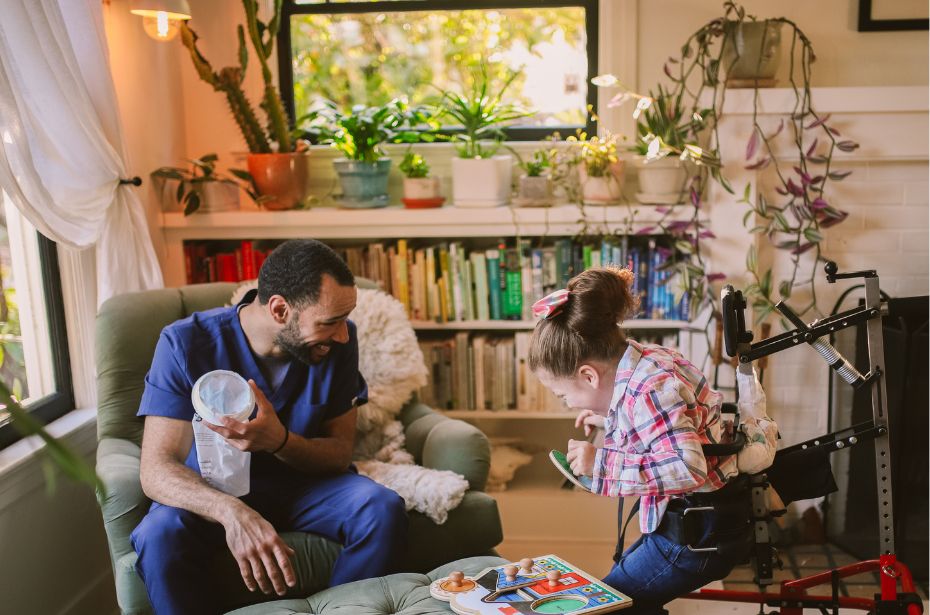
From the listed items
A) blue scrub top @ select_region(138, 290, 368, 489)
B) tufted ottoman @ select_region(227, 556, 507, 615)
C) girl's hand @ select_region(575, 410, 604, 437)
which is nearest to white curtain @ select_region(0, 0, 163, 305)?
blue scrub top @ select_region(138, 290, 368, 489)

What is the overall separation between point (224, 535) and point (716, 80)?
6.37 ft

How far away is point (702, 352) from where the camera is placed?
115 inches

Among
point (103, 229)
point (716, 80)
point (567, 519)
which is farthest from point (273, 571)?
point (716, 80)

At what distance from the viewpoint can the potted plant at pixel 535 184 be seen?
294 cm

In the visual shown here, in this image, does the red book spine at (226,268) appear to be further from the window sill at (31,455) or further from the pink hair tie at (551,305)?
the pink hair tie at (551,305)

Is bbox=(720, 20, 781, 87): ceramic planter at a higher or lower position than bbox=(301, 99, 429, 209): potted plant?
higher

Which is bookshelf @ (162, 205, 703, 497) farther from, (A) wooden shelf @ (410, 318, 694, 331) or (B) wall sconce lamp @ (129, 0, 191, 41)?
(B) wall sconce lamp @ (129, 0, 191, 41)

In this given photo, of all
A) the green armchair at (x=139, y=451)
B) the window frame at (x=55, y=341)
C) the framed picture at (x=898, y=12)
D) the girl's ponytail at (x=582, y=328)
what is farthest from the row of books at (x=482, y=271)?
the girl's ponytail at (x=582, y=328)

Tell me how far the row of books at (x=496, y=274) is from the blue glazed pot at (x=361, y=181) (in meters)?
A: 0.16

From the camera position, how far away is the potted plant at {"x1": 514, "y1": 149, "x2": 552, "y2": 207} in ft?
9.64

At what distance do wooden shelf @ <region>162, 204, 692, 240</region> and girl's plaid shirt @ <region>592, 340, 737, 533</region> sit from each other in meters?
1.23

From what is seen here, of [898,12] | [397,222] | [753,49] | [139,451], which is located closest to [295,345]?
[139,451]

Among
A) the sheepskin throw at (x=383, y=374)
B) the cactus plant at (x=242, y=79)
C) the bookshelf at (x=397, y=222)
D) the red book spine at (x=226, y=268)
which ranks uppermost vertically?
the cactus plant at (x=242, y=79)

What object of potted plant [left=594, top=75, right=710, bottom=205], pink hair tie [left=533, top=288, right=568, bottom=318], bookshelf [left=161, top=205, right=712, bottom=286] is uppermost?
potted plant [left=594, top=75, right=710, bottom=205]
